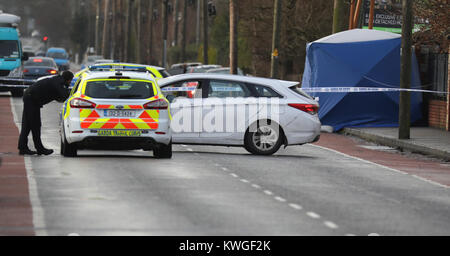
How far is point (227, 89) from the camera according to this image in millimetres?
20859

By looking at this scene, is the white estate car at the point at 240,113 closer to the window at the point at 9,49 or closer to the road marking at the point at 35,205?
the road marking at the point at 35,205

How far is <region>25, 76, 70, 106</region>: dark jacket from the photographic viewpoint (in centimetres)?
1939

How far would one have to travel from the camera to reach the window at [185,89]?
2080 centimetres

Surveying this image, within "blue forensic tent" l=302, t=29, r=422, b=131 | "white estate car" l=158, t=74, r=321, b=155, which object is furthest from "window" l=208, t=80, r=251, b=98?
"blue forensic tent" l=302, t=29, r=422, b=131

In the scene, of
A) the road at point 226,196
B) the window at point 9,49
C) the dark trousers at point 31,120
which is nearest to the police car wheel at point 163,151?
the road at point 226,196

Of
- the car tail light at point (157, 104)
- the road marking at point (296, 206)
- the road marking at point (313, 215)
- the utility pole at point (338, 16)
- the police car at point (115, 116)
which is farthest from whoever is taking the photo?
the utility pole at point (338, 16)

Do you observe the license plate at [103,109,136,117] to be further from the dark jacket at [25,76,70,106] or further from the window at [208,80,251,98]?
the window at [208,80,251,98]

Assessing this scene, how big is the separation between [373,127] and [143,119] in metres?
13.6

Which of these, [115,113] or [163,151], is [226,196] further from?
[163,151]

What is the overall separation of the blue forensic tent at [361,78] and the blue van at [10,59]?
14.5m

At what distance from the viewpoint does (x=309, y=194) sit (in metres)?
14.8
